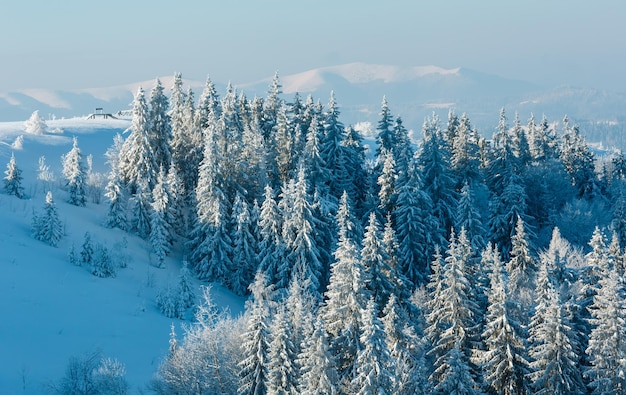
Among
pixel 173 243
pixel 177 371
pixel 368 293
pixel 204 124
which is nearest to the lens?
pixel 177 371

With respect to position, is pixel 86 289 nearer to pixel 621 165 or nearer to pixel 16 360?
pixel 16 360

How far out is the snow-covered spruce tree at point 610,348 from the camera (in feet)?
95.9

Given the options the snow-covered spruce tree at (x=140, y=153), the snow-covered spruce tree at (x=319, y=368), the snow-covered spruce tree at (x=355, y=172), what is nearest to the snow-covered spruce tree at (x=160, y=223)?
the snow-covered spruce tree at (x=140, y=153)

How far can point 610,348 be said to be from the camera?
1164 inches

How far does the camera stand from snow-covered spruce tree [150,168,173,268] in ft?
173

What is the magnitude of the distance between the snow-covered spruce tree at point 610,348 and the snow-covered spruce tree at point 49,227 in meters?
37.3

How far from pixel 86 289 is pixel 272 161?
81.6ft

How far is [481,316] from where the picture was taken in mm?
33844

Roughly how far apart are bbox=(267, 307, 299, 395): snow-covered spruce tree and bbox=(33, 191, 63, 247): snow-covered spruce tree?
26.7 metres

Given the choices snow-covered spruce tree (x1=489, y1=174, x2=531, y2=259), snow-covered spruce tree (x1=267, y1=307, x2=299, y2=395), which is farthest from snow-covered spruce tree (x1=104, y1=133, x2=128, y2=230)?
snow-covered spruce tree (x1=489, y1=174, x2=531, y2=259)

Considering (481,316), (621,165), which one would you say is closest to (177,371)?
(481,316)

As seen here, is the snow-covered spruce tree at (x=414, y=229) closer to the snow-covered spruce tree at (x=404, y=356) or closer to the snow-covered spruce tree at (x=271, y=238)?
the snow-covered spruce tree at (x=271, y=238)

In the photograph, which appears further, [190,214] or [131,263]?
[190,214]

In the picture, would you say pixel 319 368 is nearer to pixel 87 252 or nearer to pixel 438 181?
pixel 87 252
